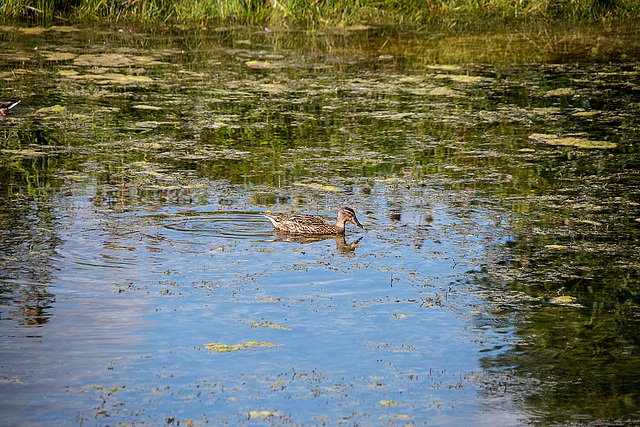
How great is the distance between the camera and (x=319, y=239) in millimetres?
6656

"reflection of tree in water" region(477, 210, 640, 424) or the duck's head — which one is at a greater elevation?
the duck's head

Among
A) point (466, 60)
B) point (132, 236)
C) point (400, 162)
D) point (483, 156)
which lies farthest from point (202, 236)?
point (466, 60)

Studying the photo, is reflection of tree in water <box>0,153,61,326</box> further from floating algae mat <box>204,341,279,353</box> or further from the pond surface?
floating algae mat <box>204,341,279,353</box>

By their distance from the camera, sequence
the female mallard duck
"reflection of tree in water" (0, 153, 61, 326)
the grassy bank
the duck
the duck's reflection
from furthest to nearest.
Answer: the grassy bank
the duck
the female mallard duck
the duck's reflection
"reflection of tree in water" (0, 153, 61, 326)

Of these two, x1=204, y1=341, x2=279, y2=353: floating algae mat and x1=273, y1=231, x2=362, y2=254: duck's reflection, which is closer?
x1=204, y1=341, x2=279, y2=353: floating algae mat

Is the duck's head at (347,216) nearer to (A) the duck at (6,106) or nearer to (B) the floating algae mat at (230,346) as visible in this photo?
(B) the floating algae mat at (230,346)

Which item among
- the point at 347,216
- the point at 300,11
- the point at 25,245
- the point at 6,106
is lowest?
the point at 25,245

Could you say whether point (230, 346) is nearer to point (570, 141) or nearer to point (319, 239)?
point (319, 239)

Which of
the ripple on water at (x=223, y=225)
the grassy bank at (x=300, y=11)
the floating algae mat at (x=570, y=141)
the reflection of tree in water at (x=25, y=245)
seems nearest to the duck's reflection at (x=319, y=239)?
the ripple on water at (x=223, y=225)

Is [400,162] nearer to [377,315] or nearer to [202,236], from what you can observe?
[202,236]

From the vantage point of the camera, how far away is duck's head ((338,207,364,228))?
257 inches

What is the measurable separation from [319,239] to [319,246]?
168 millimetres

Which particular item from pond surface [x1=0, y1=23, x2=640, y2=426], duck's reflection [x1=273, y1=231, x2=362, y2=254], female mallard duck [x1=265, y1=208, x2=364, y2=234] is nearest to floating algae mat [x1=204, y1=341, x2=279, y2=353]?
pond surface [x1=0, y1=23, x2=640, y2=426]

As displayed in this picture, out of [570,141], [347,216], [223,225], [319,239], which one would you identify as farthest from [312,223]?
[570,141]
